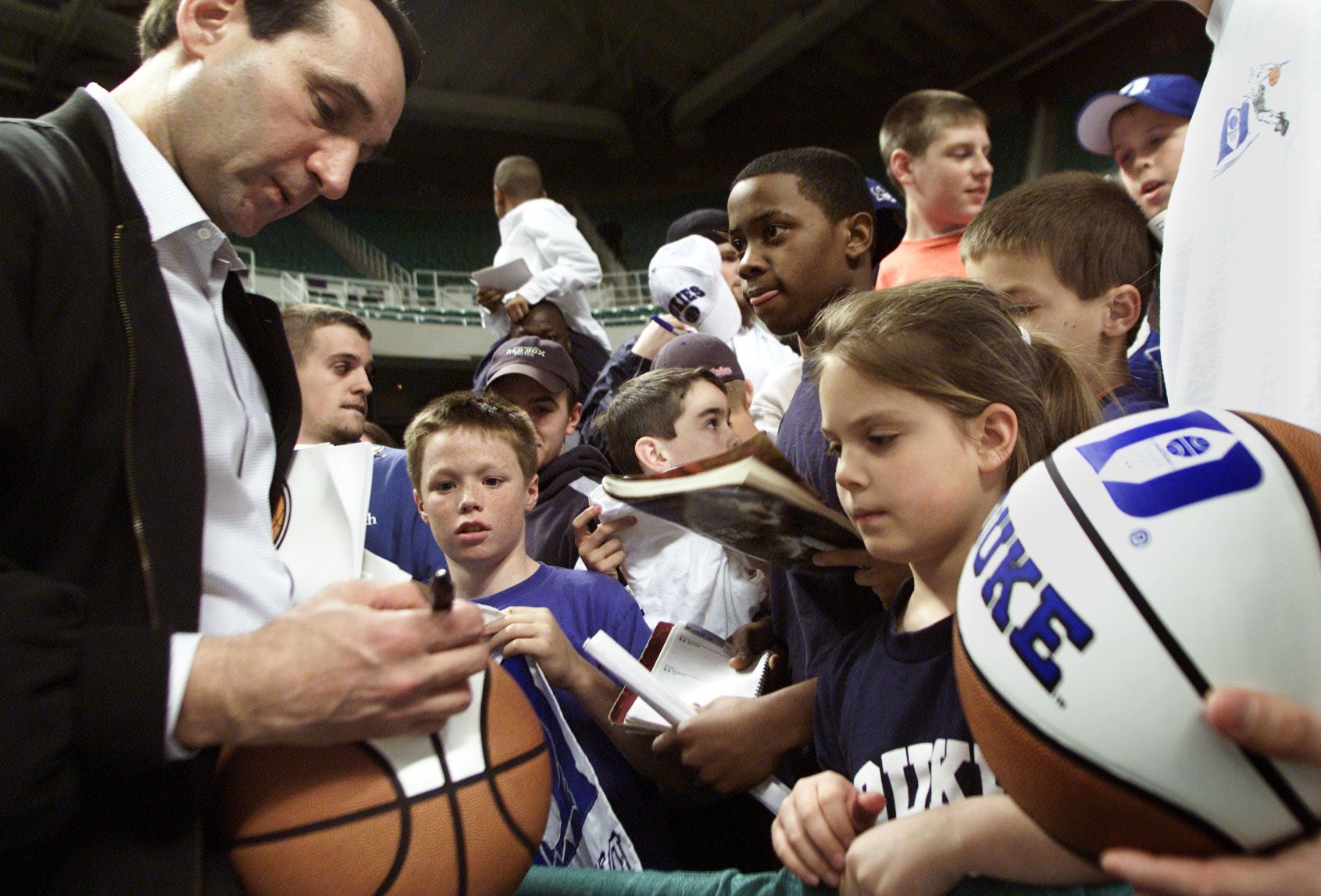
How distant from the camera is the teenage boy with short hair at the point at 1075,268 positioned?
6.13 feet

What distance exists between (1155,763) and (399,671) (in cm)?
76

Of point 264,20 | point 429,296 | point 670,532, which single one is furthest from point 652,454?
point 429,296

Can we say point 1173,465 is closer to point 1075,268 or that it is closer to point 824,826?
point 824,826

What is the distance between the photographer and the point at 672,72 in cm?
1392

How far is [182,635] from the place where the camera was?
1.00 meters

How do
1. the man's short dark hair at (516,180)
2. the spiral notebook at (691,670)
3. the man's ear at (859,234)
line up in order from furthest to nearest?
the man's short dark hair at (516,180)
the man's ear at (859,234)
the spiral notebook at (691,670)

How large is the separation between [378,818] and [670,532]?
145 cm

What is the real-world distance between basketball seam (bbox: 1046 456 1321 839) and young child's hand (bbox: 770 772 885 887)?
48 cm

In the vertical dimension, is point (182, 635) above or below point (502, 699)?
above

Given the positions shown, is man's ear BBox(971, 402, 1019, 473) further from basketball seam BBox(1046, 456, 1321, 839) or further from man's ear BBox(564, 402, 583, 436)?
man's ear BBox(564, 402, 583, 436)

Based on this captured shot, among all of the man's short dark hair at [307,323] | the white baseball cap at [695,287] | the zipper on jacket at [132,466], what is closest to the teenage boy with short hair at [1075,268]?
the zipper on jacket at [132,466]

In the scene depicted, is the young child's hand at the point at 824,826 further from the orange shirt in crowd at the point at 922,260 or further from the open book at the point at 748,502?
the orange shirt in crowd at the point at 922,260

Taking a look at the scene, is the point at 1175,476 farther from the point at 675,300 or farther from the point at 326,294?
the point at 326,294

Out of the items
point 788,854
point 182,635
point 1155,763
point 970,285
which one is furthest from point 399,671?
point 970,285
